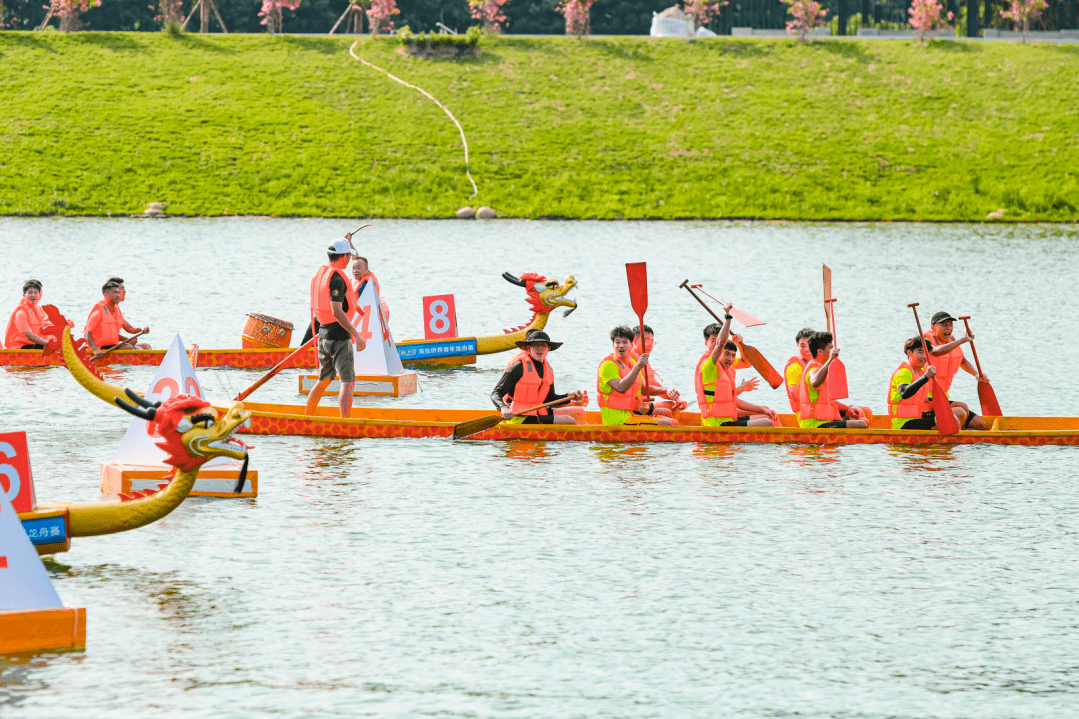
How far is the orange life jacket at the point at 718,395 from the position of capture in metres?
15.3

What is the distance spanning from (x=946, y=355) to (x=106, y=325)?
1220 cm

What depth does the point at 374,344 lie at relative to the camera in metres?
18.9

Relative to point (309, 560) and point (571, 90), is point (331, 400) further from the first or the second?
point (571, 90)

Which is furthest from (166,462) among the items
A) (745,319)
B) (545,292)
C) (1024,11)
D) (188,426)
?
(1024,11)

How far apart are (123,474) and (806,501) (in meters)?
6.64

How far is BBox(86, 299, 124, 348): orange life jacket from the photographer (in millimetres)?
20000

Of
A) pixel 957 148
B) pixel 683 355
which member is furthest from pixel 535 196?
pixel 683 355

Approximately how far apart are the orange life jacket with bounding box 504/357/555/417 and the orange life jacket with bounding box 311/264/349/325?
7.49ft

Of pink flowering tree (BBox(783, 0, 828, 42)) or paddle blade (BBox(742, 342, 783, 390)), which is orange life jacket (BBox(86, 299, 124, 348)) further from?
pink flowering tree (BBox(783, 0, 828, 42))

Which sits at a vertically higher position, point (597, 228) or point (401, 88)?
point (401, 88)

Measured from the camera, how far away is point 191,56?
60.6 metres

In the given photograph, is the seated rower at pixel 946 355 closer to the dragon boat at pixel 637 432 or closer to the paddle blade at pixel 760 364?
the dragon boat at pixel 637 432

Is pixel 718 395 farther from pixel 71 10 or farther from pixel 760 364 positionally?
pixel 71 10

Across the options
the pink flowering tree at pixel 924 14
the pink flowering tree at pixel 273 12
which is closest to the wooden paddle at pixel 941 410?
the pink flowering tree at pixel 924 14
